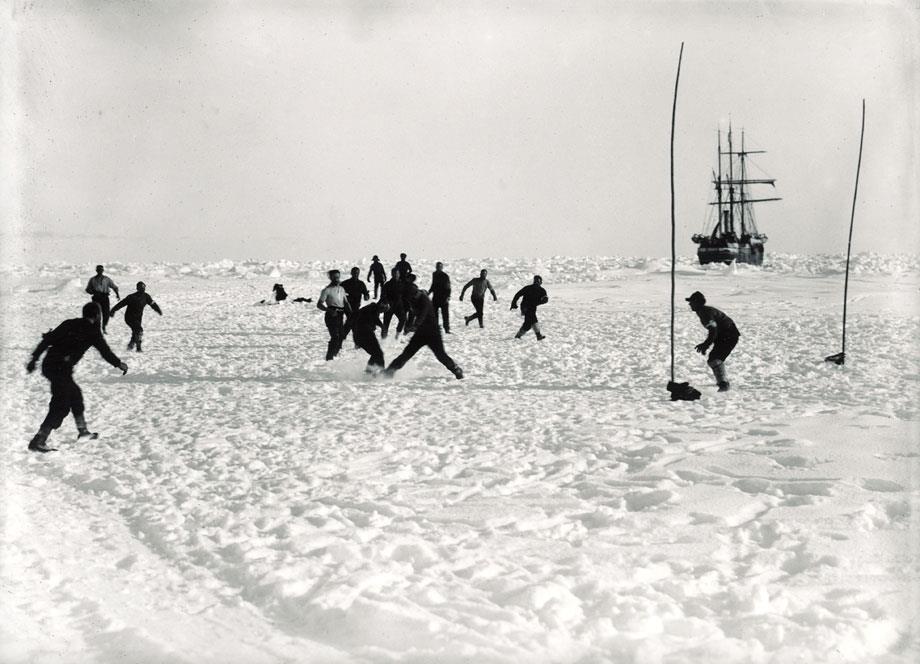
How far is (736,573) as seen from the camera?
15.5 feet

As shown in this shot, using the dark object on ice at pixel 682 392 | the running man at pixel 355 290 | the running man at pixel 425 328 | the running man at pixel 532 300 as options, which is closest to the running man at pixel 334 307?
the running man at pixel 355 290

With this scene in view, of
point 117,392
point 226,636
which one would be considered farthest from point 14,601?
point 117,392

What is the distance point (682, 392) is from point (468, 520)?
5.12 m

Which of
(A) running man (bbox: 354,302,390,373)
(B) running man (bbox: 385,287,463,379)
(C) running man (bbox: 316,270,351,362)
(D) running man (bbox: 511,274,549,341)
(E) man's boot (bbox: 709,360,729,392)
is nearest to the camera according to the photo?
(E) man's boot (bbox: 709,360,729,392)

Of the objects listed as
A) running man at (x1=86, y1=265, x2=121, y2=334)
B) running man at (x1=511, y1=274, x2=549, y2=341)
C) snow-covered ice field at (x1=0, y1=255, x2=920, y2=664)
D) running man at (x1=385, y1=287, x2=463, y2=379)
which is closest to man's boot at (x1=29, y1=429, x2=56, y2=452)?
snow-covered ice field at (x1=0, y1=255, x2=920, y2=664)

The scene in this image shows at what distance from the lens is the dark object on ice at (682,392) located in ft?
33.0

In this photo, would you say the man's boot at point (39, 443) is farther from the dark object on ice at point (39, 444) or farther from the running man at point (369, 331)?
the running man at point (369, 331)

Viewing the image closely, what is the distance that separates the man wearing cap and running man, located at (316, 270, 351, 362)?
5.70 m

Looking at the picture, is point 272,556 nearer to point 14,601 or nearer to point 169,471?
point 14,601

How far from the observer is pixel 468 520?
5754mm

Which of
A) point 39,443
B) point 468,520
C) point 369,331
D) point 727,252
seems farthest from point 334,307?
point 727,252

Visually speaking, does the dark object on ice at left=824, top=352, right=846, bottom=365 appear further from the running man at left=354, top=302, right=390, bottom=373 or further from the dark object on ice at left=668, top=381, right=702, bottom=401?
the running man at left=354, top=302, right=390, bottom=373

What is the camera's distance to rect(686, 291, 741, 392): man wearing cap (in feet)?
33.8

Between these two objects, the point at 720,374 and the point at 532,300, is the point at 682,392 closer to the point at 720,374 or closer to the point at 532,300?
the point at 720,374
